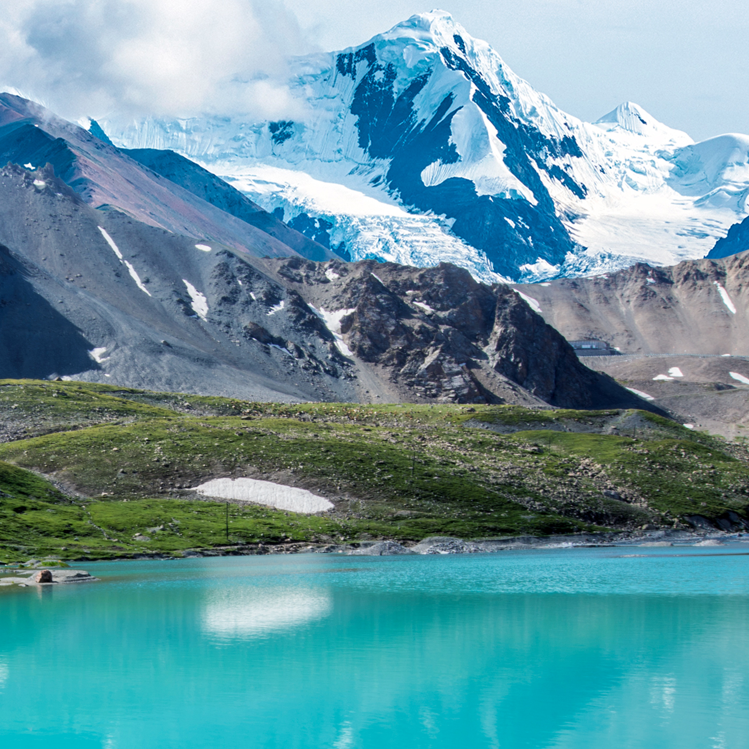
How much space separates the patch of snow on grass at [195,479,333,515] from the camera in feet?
391

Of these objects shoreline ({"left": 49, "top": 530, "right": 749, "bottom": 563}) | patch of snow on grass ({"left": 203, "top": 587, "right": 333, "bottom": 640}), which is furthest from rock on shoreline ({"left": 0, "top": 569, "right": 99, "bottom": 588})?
patch of snow on grass ({"left": 203, "top": 587, "right": 333, "bottom": 640})

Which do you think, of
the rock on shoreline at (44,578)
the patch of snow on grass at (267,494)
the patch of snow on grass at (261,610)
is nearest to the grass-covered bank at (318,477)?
the patch of snow on grass at (267,494)

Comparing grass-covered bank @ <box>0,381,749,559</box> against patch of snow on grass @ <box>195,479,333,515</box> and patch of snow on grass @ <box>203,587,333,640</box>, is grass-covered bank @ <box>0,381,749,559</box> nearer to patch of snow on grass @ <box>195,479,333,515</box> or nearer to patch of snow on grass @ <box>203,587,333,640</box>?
patch of snow on grass @ <box>195,479,333,515</box>

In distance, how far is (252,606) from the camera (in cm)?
5600

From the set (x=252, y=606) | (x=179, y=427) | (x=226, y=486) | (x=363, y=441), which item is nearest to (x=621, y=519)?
(x=363, y=441)

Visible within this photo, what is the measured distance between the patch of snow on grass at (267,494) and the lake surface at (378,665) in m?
50.2

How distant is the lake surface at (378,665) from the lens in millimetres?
28562

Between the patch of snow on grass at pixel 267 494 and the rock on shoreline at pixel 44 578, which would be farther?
the patch of snow on grass at pixel 267 494

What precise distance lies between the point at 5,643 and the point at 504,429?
149 meters

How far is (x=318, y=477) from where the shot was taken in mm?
125750

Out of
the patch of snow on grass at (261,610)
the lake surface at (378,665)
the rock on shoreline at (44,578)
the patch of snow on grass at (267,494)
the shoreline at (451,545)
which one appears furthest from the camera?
the patch of snow on grass at (267,494)

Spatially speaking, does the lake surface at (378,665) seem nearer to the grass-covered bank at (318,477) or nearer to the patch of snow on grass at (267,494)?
the grass-covered bank at (318,477)

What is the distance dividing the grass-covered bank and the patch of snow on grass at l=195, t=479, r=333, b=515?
1.77 meters

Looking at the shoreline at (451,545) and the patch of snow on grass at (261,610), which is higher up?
the patch of snow on grass at (261,610)
